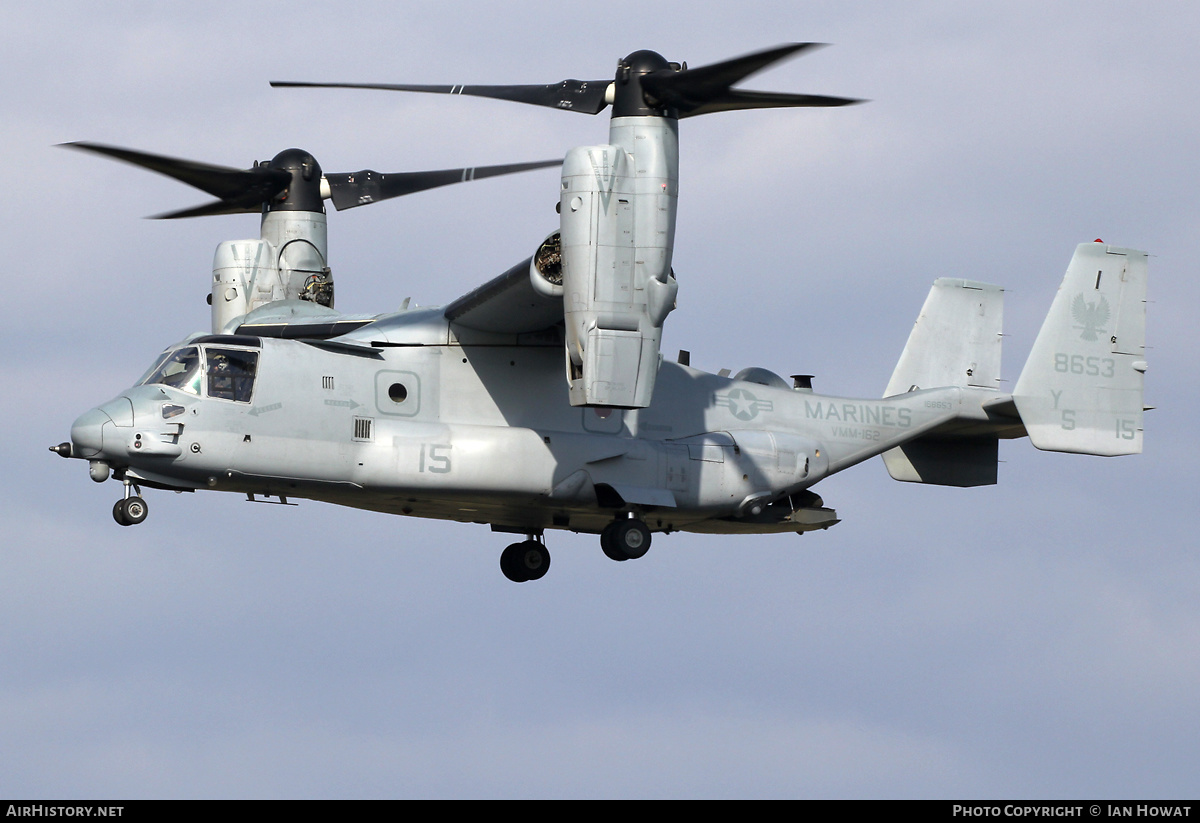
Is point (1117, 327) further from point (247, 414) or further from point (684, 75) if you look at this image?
point (247, 414)

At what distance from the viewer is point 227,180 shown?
2511 centimetres

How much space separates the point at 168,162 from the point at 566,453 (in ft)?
23.4

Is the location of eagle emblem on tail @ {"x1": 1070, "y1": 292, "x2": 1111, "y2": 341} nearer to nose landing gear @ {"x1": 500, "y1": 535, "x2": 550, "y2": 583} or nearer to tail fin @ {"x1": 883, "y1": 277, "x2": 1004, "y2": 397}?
tail fin @ {"x1": 883, "y1": 277, "x2": 1004, "y2": 397}

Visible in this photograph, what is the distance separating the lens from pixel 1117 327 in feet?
79.6

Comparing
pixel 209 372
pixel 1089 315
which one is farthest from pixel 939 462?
pixel 209 372

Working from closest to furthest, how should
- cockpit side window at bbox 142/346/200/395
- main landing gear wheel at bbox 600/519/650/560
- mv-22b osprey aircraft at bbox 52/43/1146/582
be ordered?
mv-22b osprey aircraft at bbox 52/43/1146/582, cockpit side window at bbox 142/346/200/395, main landing gear wheel at bbox 600/519/650/560

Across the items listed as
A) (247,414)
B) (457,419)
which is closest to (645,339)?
(457,419)

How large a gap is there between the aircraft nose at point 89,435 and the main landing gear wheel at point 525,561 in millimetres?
6040

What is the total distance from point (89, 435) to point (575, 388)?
5042 millimetres

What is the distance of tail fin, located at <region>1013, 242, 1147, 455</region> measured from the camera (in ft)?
78.6

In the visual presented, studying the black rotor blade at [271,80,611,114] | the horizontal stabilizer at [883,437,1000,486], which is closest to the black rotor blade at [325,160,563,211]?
the black rotor blade at [271,80,611,114]

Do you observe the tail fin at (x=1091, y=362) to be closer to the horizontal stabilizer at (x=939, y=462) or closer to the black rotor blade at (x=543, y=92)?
the horizontal stabilizer at (x=939, y=462)

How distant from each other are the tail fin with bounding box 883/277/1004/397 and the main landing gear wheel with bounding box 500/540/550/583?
5122 mm

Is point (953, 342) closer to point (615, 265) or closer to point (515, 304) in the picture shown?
point (515, 304)
